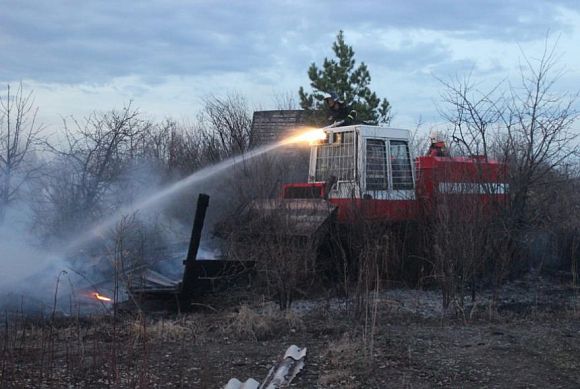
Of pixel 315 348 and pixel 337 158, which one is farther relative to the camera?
pixel 337 158

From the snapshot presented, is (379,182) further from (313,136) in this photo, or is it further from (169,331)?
(169,331)

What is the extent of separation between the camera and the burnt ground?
688 centimetres

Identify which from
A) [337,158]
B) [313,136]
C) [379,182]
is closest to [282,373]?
[379,182]

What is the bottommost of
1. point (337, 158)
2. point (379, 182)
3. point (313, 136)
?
point (379, 182)

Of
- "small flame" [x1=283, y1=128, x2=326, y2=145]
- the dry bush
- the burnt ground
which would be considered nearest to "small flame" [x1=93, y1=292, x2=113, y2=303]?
the burnt ground

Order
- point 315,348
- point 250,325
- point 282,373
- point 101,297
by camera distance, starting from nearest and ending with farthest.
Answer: point 282,373
point 315,348
point 250,325
point 101,297

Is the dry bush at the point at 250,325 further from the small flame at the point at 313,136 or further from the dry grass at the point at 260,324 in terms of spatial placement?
the small flame at the point at 313,136

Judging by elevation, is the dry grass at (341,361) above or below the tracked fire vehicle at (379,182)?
below

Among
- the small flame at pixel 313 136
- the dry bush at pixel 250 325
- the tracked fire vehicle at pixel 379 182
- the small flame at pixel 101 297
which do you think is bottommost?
the dry bush at pixel 250 325

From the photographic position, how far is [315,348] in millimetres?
8227

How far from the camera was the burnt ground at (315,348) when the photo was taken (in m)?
6.88

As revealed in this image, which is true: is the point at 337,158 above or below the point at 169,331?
above

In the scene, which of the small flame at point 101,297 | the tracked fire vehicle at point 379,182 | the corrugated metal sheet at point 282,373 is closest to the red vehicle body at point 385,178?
the tracked fire vehicle at point 379,182

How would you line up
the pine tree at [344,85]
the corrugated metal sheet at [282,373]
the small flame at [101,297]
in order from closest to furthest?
the corrugated metal sheet at [282,373] < the small flame at [101,297] < the pine tree at [344,85]
